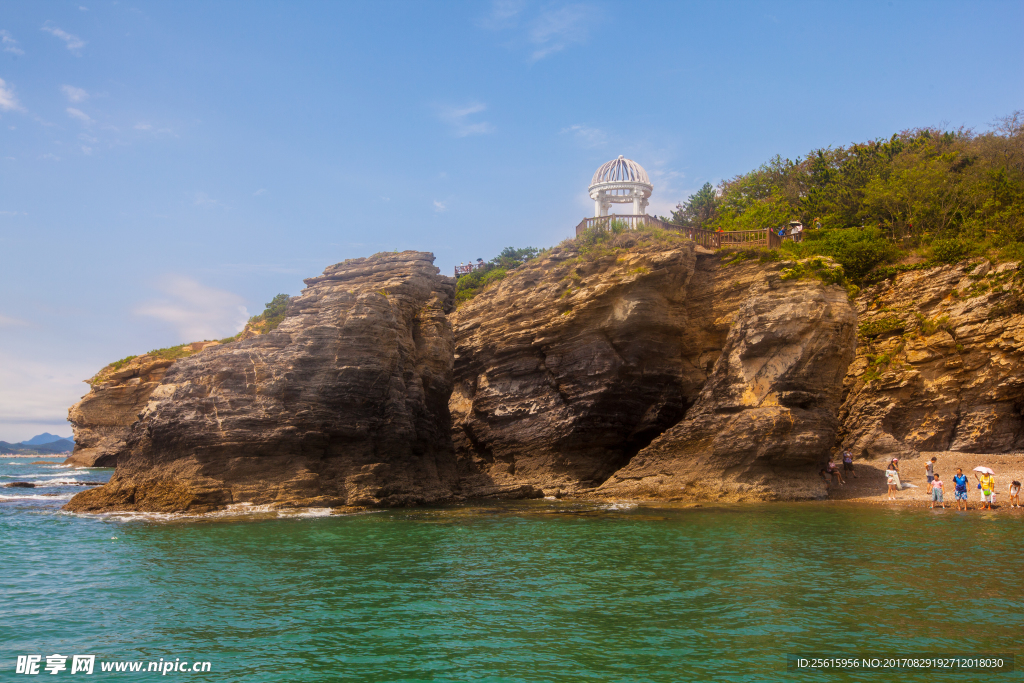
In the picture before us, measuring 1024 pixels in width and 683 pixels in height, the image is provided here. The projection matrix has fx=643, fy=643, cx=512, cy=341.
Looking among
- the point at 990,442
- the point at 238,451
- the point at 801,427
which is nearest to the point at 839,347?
the point at 801,427

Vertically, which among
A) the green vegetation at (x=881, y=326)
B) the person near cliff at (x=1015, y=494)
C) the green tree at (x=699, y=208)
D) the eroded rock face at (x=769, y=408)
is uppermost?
the green tree at (x=699, y=208)

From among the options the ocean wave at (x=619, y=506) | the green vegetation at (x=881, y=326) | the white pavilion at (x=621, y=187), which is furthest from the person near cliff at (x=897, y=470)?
the white pavilion at (x=621, y=187)

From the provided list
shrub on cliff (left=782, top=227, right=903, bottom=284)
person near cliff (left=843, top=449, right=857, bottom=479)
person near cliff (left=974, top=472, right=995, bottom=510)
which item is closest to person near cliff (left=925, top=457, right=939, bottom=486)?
person near cliff (left=974, top=472, right=995, bottom=510)

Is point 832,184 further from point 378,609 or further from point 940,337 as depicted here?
point 378,609

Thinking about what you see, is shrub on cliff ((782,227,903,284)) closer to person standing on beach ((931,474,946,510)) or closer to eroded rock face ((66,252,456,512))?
person standing on beach ((931,474,946,510))

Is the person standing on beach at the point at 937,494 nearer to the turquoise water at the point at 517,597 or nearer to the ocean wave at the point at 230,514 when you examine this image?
the turquoise water at the point at 517,597

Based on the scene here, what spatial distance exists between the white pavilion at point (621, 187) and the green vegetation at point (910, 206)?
5960 millimetres

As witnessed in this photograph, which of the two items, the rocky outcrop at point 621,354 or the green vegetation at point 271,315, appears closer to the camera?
the rocky outcrop at point 621,354

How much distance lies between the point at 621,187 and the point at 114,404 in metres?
47.3

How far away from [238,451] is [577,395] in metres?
14.2

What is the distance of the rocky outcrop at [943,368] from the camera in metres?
25.7

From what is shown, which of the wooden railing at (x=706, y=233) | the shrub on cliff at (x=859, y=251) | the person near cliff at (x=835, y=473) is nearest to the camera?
the person near cliff at (x=835, y=473)

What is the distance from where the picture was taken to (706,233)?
2956cm

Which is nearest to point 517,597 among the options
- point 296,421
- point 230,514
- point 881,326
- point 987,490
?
point 230,514
